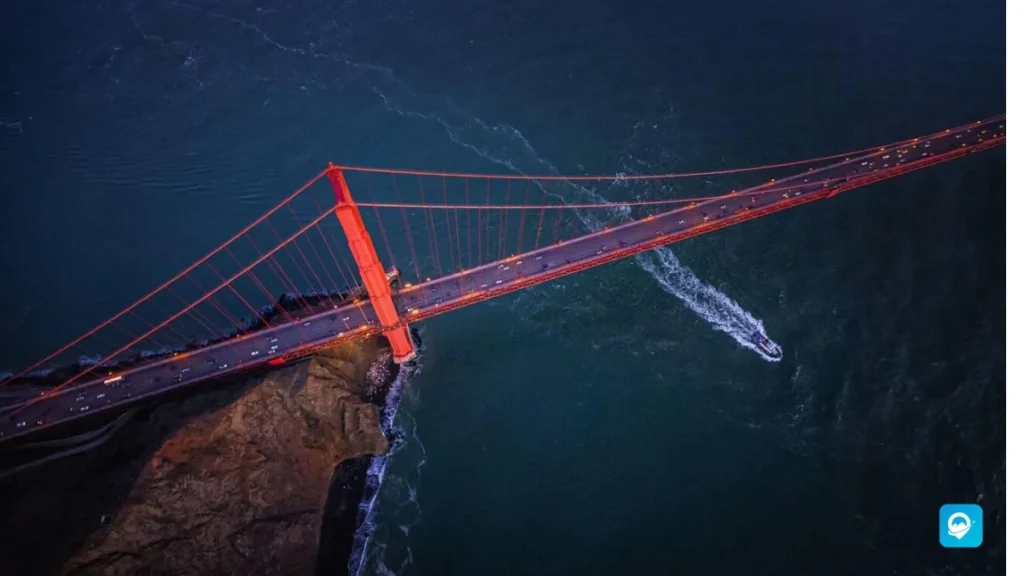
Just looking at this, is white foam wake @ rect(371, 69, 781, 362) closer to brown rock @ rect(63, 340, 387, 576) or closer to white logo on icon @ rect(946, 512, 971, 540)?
white logo on icon @ rect(946, 512, 971, 540)

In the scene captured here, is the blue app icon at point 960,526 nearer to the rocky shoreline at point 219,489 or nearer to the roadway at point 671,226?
the roadway at point 671,226

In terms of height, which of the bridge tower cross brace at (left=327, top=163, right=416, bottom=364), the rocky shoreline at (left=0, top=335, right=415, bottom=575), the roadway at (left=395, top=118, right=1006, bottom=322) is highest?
the roadway at (left=395, top=118, right=1006, bottom=322)

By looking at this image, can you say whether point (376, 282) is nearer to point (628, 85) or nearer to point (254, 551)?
point (254, 551)

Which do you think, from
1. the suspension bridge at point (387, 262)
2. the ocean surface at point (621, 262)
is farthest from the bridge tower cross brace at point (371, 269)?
the ocean surface at point (621, 262)

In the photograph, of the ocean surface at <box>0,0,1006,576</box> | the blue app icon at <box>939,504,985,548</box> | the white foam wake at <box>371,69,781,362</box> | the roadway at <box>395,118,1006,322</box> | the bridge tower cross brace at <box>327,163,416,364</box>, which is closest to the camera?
the blue app icon at <box>939,504,985,548</box>

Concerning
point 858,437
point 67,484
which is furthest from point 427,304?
point 858,437

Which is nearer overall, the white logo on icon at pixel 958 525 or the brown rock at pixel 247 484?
the white logo on icon at pixel 958 525

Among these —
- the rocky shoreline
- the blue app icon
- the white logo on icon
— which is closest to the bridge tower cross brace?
the rocky shoreline
